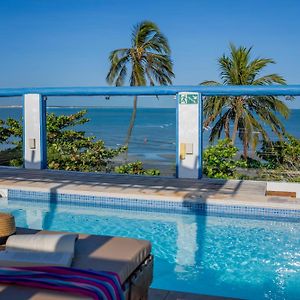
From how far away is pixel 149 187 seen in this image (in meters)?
7.94

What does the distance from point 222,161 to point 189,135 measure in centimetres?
95

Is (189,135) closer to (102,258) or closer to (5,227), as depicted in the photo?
(5,227)

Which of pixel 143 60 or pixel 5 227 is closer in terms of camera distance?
pixel 5 227

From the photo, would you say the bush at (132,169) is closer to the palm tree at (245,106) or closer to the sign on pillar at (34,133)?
the sign on pillar at (34,133)

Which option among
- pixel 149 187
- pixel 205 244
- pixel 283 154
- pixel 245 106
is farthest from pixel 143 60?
pixel 205 244

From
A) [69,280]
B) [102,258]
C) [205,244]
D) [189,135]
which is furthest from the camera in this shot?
[189,135]

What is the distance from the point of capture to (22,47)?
108ft

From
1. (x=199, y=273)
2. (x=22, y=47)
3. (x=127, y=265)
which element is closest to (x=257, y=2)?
(x=22, y=47)

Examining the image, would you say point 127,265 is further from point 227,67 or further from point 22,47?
point 22,47

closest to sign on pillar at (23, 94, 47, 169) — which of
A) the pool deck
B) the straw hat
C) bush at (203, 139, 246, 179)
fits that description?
the pool deck

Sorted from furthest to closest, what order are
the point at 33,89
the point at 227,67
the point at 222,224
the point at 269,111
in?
1. the point at 227,67
2. the point at 269,111
3. the point at 33,89
4. the point at 222,224

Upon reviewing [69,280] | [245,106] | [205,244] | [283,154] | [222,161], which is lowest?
[205,244]

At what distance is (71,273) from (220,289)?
2.24 meters

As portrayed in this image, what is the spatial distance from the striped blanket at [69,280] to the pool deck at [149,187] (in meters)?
4.43
